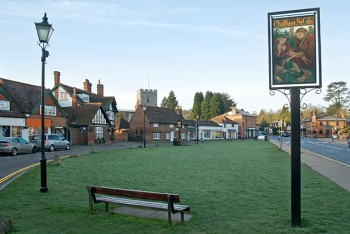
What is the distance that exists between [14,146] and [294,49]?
2522cm

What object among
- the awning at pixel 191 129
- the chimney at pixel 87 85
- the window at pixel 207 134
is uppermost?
the chimney at pixel 87 85

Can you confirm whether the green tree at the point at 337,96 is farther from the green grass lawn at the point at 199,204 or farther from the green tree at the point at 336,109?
the green grass lawn at the point at 199,204

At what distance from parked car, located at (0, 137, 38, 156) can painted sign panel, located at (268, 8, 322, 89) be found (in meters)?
24.7

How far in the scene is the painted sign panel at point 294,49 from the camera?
6480mm

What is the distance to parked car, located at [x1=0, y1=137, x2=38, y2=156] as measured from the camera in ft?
85.9

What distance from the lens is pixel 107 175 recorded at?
1390cm

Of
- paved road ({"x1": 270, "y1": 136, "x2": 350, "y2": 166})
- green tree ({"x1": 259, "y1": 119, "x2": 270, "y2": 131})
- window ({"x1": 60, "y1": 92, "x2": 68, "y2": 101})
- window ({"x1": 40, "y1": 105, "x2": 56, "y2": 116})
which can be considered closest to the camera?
paved road ({"x1": 270, "y1": 136, "x2": 350, "y2": 166})

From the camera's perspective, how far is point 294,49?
6582 millimetres

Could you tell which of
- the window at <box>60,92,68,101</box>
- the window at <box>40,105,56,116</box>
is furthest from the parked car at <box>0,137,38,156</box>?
the window at <box>60,92,68,101</box>

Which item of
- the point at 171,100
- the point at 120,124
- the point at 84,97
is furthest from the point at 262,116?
the point at 84,97

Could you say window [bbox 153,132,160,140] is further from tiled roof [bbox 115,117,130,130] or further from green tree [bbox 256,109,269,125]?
green tree [bbox 256,109,269,125]

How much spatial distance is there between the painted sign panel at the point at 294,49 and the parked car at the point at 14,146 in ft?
80.9

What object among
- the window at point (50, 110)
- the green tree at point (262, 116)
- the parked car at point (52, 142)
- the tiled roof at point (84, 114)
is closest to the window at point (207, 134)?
the tiled roof at point (84, 114)

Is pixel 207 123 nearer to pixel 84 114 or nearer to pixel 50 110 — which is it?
pixel 84 114
